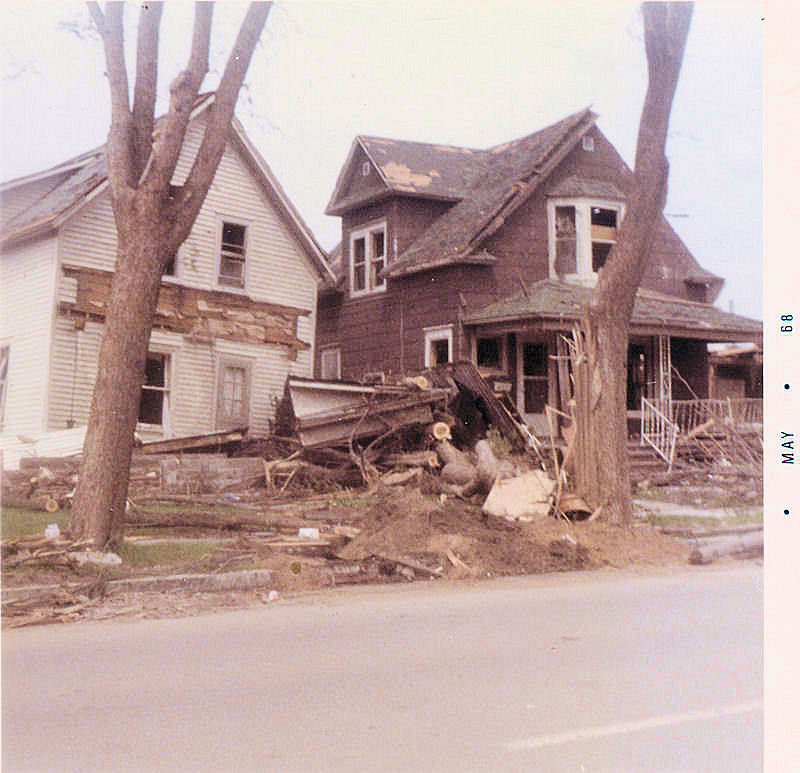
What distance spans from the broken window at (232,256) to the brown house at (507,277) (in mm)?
955

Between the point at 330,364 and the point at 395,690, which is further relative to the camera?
the point at 330,364

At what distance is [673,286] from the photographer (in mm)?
15711

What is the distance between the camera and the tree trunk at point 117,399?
6953 millimetres

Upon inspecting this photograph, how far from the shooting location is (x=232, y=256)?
8.16 m

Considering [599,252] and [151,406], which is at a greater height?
[599,252]

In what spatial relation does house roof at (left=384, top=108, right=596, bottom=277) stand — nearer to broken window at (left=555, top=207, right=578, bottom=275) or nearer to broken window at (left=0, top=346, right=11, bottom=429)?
broken window at (left=555, top=207, right=578, bottom=275)

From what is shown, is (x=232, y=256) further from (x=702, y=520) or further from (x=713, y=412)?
(x=713, y=412)

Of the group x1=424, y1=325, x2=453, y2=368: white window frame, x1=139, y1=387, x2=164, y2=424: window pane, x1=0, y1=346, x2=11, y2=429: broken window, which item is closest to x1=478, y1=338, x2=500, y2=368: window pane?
x1=424, y1=325, x2=453, y2=368: white window frame

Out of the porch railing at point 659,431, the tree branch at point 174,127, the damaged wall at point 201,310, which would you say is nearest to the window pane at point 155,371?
the damaged wall at point 201,310

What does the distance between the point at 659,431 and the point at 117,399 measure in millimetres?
9686

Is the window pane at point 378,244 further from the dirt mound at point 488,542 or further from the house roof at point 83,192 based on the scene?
the dirt mound at point 488,542

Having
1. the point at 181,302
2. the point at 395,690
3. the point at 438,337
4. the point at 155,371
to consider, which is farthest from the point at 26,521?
the point at 438,337

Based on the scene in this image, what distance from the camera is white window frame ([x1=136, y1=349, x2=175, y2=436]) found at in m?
7.64

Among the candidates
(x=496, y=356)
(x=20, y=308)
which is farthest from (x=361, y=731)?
(x=496, y=356)
